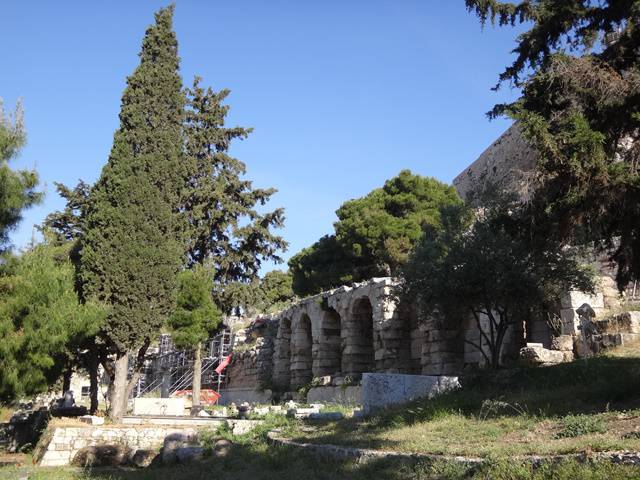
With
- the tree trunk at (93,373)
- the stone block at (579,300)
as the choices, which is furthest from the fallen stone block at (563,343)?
the tree trunk at (93,373)

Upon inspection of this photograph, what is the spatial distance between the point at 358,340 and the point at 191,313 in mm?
7252

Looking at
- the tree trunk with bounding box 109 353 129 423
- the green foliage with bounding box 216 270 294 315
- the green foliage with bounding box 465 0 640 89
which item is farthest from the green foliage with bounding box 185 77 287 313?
the green foliage with bounding box 465 0 640 89

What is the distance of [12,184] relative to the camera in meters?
11.4

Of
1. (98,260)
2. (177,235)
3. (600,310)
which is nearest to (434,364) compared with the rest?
(600,310)

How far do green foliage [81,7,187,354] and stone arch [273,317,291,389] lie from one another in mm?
13262

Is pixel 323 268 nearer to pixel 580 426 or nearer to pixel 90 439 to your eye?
pixel 90 439

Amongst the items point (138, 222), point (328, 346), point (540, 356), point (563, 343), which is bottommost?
point (540, 356)

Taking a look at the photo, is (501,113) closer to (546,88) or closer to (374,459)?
(546,88)

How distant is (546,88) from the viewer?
30.2ft

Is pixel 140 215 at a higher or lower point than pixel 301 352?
higher

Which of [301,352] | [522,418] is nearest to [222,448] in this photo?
[522,418]

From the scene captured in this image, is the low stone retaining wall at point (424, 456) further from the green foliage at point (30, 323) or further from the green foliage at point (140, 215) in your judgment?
the green foliage at point (140, 215)

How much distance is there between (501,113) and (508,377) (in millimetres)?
5836

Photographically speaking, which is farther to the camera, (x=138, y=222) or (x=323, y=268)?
(x=323, y=268)
